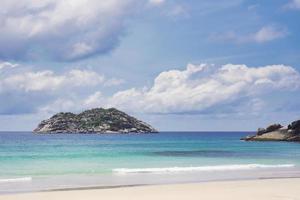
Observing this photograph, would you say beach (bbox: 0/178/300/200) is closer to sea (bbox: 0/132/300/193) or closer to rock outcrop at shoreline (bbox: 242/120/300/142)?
sea (bbox: 0/132/300/193)

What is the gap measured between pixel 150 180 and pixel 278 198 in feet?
31.5

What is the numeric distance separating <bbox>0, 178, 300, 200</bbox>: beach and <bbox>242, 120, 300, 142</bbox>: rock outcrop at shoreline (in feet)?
293

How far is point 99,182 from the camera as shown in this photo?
1037 inches

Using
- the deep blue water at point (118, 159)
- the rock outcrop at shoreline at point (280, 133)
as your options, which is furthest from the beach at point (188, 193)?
the rock outcrop at shoreline at point (280, 133)

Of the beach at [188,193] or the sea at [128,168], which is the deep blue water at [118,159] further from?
the beach at [188,193]

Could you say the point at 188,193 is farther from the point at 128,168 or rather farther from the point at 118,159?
the point at 118,159

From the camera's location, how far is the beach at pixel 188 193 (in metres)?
19.6

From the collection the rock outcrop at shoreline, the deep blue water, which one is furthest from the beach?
the rock outcrop at shoreline

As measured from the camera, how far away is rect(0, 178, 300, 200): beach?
1964 cm

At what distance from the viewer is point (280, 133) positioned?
374 feet

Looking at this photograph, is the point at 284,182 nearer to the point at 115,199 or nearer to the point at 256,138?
the point at 115,199

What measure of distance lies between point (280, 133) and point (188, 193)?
319 feet

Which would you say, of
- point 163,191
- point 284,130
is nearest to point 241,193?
point 163,191

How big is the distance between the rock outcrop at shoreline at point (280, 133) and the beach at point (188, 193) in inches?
3515
